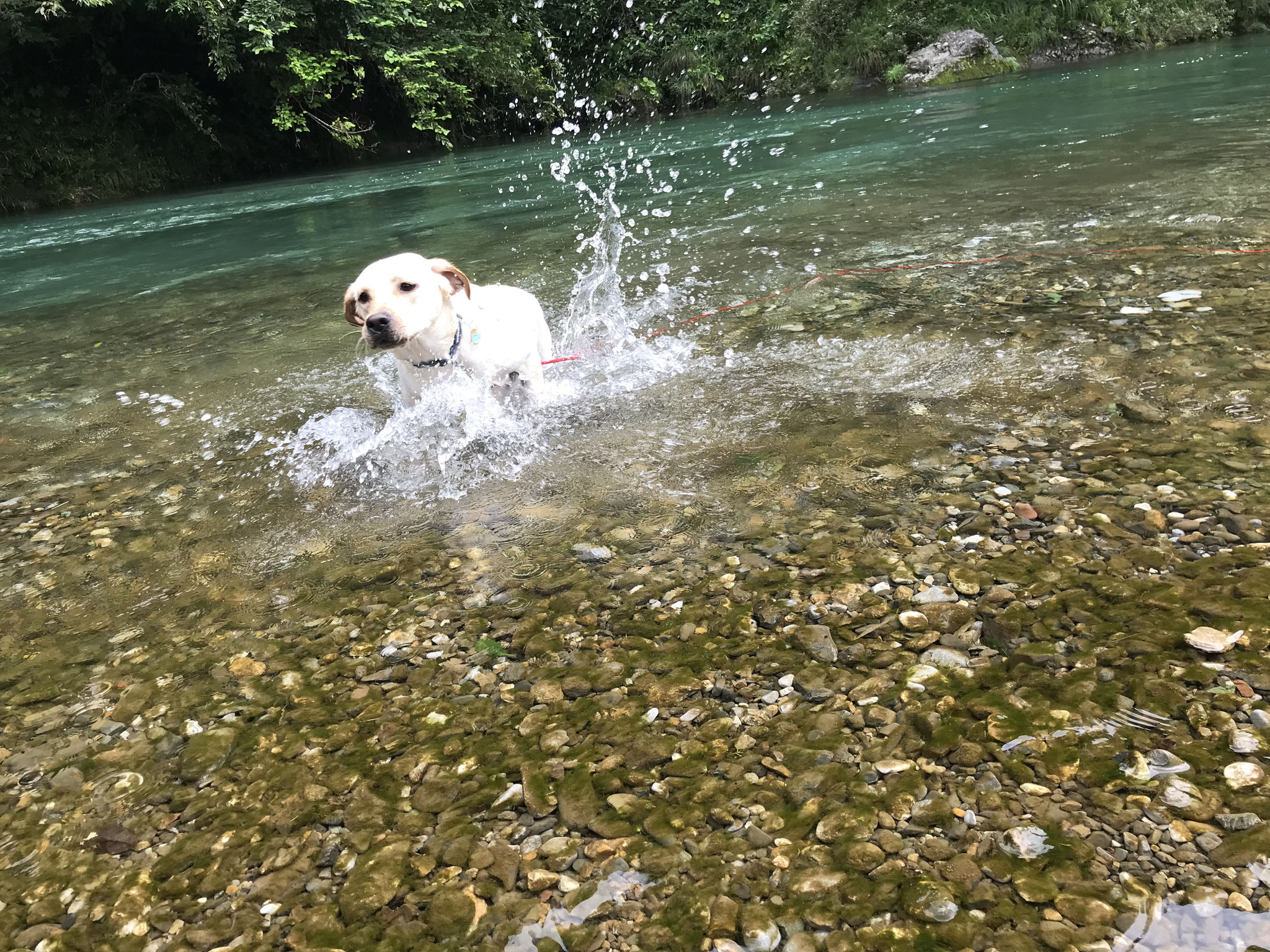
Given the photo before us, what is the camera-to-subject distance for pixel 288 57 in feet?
62.3

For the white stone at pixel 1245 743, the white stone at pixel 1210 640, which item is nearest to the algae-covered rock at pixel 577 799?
the white stone at pixel 1245 743

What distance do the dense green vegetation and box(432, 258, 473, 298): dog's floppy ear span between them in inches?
676

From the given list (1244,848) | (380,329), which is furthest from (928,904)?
(380,329)

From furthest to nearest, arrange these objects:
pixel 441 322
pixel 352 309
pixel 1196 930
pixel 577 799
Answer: pixel 441 322 < pixel 352 309 < pixel 577 799 < pixel 1196 930

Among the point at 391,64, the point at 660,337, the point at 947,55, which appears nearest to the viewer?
the point at 660,337

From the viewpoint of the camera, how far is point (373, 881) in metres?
1.90

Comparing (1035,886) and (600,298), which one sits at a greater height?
(600,298)

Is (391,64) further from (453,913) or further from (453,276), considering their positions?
(453,913)

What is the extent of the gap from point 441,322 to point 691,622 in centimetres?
240

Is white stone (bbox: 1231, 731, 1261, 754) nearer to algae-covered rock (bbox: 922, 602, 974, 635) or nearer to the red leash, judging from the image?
algae-covered rock (bbox: 922, 602, 974, 635)

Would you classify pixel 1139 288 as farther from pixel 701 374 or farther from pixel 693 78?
pixel 693 78

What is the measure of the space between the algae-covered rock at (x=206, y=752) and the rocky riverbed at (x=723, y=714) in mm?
25

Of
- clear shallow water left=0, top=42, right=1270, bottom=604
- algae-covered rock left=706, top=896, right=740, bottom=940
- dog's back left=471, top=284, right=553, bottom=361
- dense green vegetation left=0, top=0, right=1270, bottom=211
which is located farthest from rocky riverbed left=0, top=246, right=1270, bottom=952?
dense green vegetation left=0, top=0, right=1270, bottom=211

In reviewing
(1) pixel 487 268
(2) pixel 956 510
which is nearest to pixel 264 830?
(2) pixel 956 510
